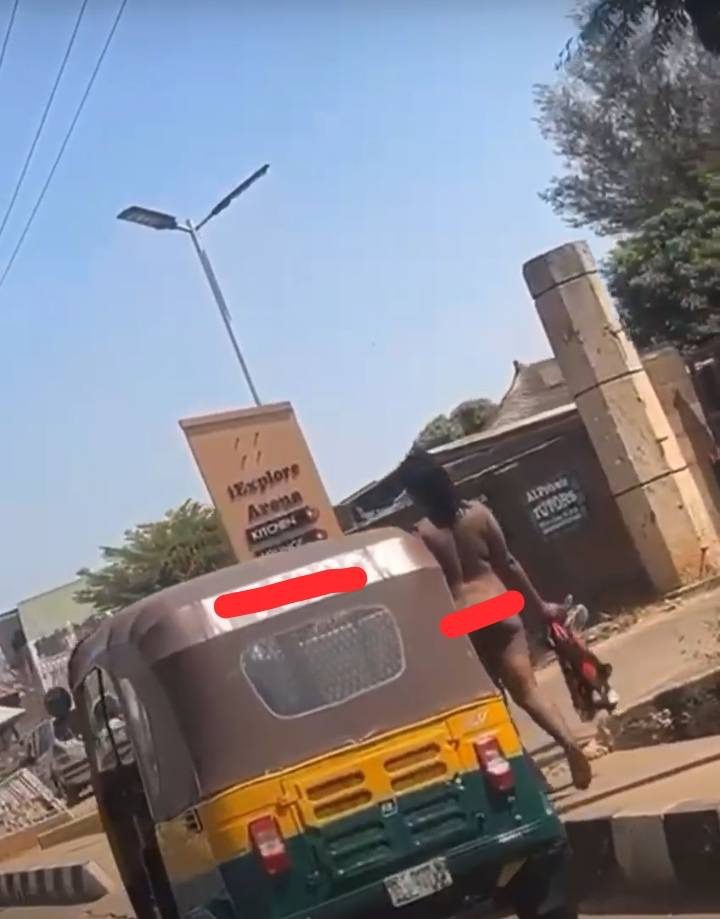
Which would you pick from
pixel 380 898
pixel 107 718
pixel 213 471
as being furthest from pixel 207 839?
pixel 213 471

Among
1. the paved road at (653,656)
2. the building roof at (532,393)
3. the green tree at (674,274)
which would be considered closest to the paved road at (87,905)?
the paved road at (653,656)

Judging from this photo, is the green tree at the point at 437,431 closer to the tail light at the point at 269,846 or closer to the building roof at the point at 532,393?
the building roof at the point at 532,393

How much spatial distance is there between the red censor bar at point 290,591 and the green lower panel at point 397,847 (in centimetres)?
89

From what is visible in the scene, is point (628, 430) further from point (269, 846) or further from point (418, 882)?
point (269, 846)

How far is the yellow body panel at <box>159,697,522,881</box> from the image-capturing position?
6.04m

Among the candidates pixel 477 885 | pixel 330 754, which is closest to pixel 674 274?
pixel 477 885

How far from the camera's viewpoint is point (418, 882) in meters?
6.13

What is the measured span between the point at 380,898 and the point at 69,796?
20.9 metres

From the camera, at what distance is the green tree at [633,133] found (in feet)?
114

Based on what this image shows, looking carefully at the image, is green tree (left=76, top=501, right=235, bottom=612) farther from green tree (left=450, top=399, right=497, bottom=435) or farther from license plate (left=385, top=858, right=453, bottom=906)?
license plate (left=385, top=858, right=453, bottom=906)

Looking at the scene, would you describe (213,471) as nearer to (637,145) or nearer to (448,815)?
(448,815)

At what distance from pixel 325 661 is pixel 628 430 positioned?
34.0 ft

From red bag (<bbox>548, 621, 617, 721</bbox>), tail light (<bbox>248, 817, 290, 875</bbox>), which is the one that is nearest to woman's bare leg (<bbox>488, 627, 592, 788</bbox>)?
red bag (<bbox>548, 621, 617, 721</bbox>)

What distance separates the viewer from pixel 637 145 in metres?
37.7
